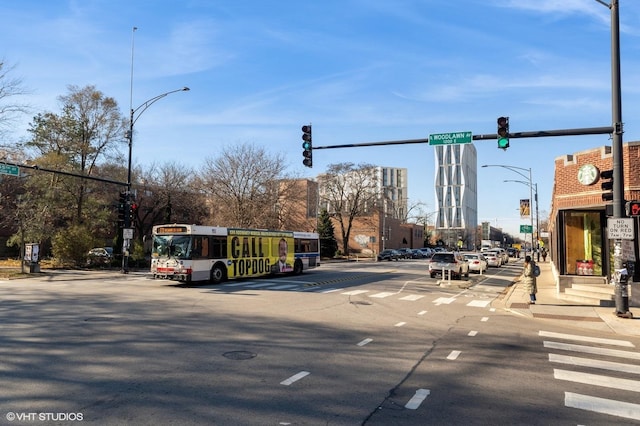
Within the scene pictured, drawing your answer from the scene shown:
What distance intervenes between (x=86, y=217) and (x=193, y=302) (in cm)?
2661

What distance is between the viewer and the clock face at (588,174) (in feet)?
58.7

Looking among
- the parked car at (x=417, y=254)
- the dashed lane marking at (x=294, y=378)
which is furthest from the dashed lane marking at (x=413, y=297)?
the parked car at (x=417, y=254)

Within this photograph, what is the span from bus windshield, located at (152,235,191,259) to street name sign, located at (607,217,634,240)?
16591mm

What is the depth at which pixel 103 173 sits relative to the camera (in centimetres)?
4491

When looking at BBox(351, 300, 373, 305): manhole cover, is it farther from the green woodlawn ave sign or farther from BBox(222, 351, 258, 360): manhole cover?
BBox(222, 351, 258, 360): manhole cover

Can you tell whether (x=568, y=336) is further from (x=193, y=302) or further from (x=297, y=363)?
(x=193, y=302)

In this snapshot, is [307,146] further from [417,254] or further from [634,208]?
[417,254]

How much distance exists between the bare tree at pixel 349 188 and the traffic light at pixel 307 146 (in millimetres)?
47850

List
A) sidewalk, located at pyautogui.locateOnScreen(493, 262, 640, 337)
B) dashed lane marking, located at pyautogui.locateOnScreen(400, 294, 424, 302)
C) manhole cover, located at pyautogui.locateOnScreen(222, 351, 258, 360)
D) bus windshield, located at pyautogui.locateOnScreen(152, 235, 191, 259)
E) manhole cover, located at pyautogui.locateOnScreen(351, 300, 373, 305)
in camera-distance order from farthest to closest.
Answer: bus windshield, located at pyautogui.locateOnScreen(152, 235, 191, 259)
dashed lane marking, located at pyautogui.locateOnScreen(400, 294, 424, 302)
manhole cover, located at pyautogui.locateOnScreen(351, 300, 373, 305)
sidewalk, located at pyautogui.locateOnScreen(493, 262, 640, 337)
manhole cover, located at pyautogui.locateOnScreen(222, 351, 258, 360)

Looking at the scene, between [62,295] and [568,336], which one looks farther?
[62,295]

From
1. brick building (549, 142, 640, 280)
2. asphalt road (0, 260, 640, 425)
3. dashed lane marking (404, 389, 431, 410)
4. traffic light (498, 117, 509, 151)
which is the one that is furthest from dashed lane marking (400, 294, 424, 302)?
dashed lane marking (404, 389, 431, 410)

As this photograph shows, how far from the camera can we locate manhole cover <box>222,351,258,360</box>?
7906 mm

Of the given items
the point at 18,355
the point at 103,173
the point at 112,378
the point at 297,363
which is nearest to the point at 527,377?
the point at 297,363

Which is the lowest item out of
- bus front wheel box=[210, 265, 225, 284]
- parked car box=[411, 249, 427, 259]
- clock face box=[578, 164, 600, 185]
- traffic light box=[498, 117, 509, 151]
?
parked car box=[411, 249, 427, 259]
